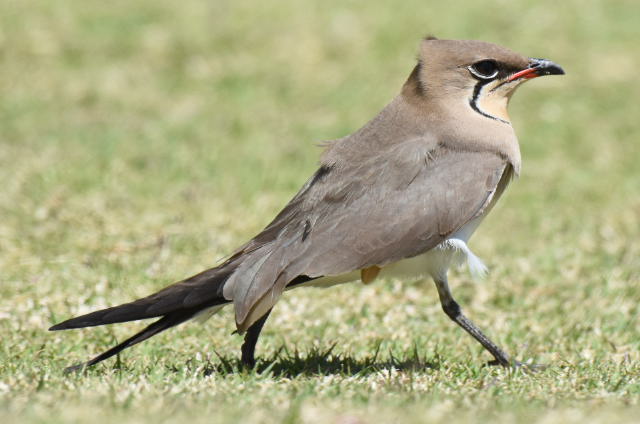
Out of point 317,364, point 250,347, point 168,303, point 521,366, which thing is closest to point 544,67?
point 521,366

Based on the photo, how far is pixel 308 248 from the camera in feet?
16.4

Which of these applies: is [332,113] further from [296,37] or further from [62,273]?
[62,273]

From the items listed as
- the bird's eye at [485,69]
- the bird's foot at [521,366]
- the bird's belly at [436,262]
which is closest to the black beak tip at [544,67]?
the bird's eye at [485,69]

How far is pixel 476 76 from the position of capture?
5.59 m

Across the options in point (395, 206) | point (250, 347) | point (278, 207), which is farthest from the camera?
point (278, 207)

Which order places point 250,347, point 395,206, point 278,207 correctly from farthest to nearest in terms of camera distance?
point 278,207 < point 250,347 < point 395,206

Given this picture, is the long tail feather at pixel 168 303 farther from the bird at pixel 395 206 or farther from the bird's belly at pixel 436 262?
the bird's belly at pixel 436 262

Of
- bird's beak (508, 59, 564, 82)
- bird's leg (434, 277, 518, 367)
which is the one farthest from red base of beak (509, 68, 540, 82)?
bird's leg (434, 277, 518, 367)

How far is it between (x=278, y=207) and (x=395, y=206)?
3802mm

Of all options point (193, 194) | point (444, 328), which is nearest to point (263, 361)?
point (444, 328)

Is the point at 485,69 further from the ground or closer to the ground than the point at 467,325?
further from the ground

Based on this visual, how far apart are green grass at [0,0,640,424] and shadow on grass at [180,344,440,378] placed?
0.02 meters

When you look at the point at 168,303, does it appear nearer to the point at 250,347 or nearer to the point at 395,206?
the point at 250,347

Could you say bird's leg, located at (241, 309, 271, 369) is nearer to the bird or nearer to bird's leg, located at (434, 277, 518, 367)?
the bird
